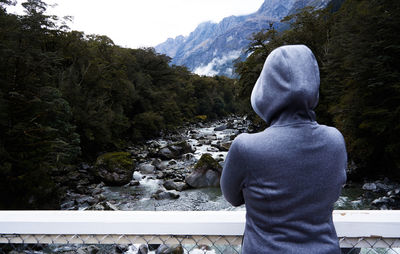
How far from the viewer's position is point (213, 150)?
15.0 meters

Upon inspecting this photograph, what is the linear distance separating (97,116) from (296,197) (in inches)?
560

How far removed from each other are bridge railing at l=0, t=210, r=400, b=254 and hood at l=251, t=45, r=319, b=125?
0.47 metres

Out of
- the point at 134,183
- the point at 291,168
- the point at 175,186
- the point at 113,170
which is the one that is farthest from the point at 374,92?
the point at 113,170

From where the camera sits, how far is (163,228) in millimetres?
1001

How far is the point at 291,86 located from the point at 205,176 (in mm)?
9055

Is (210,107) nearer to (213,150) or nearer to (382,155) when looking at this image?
(213,150)

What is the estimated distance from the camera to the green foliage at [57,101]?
271 inches

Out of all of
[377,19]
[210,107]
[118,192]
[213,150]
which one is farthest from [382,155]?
[210,107]

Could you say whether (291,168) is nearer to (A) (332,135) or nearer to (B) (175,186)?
(A) (332,135)

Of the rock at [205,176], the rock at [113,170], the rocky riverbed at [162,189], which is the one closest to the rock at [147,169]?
the rocky riverbed at [162,189]

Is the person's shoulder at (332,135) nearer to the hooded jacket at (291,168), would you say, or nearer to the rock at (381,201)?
the hooded jacket at (291,168)

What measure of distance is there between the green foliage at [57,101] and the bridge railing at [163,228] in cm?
661

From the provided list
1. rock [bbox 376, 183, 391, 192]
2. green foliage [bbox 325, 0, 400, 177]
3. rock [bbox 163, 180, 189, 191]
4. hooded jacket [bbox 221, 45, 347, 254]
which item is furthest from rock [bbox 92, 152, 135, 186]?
hooded jacket [bbox 221, 45, 347, 254]

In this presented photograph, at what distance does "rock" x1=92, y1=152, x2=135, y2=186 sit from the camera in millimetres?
9922
